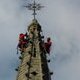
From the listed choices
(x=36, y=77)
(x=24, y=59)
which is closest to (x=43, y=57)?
(x=24, y=59)

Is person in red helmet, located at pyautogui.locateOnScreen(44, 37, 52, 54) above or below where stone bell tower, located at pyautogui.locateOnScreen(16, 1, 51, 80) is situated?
above

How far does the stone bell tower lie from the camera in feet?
124

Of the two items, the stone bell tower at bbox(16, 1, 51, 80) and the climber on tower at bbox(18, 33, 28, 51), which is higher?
the climber on tower at bbox(18, 33, 28, 51)

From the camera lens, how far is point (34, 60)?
40.2 m

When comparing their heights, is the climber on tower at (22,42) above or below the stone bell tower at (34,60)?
above

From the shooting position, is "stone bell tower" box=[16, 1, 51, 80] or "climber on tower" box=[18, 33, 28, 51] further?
"climber on tower" box=[18, 33, 28, 51]

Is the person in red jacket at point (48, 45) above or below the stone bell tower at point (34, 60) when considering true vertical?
above

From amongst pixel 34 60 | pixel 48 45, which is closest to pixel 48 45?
pixel 48 45

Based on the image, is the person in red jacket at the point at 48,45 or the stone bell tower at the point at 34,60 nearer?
the stone bell tower at the point at 34,60

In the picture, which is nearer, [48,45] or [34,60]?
[34,60]

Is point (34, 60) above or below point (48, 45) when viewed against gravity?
below

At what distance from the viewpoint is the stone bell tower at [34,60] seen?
37.9 meters

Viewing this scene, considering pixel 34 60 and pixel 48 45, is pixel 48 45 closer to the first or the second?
pixel 48 45

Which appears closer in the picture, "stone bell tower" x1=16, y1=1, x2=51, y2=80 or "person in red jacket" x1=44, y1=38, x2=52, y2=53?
"stone bell tower" x1=16, y1=1, x2=51, y2=80
